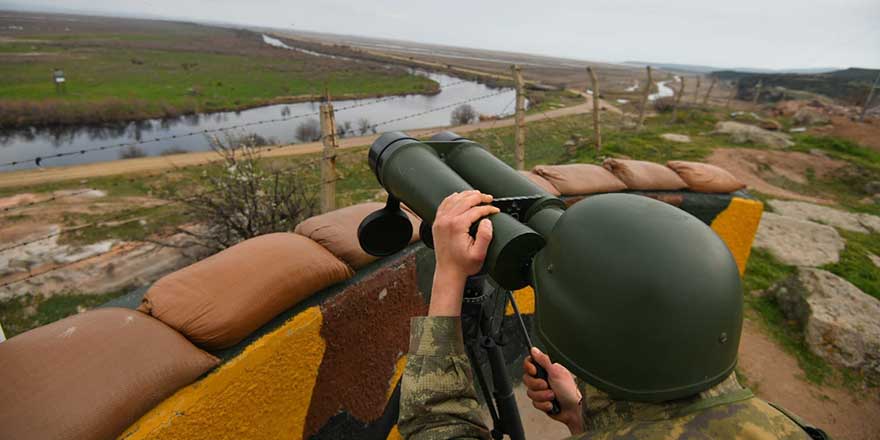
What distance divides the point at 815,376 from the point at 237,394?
4.15 metres

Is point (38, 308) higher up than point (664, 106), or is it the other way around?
point (664, 106)

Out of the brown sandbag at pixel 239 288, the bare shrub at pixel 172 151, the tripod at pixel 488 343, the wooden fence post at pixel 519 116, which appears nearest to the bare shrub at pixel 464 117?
the bare shrub at pixel 172 151

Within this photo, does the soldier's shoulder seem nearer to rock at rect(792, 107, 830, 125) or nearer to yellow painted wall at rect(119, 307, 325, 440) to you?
yellow painted wall at rect(119, 307, 325, 440)

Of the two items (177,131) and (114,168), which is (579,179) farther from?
(177,131)

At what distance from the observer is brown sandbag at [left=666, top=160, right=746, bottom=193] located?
144 inches

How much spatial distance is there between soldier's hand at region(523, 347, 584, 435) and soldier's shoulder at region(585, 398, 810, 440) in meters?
0.42

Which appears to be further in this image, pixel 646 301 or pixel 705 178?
pixel 705 178

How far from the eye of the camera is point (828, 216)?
21.5ft

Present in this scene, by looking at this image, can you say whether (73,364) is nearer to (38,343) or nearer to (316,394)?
(38,343)

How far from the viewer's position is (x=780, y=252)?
206 inches

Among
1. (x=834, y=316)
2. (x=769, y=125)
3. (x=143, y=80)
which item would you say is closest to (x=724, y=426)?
(x=834, y=316)

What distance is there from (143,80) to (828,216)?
115 feet

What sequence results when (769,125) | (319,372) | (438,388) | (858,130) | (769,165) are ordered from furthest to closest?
(769,125), (858,130), (769,165), (319,372), (438,388)

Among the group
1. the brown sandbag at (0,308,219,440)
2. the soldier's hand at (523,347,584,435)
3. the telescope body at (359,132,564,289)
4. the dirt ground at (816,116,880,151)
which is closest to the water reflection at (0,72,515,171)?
the dirt ground at (816,116,880,151)
